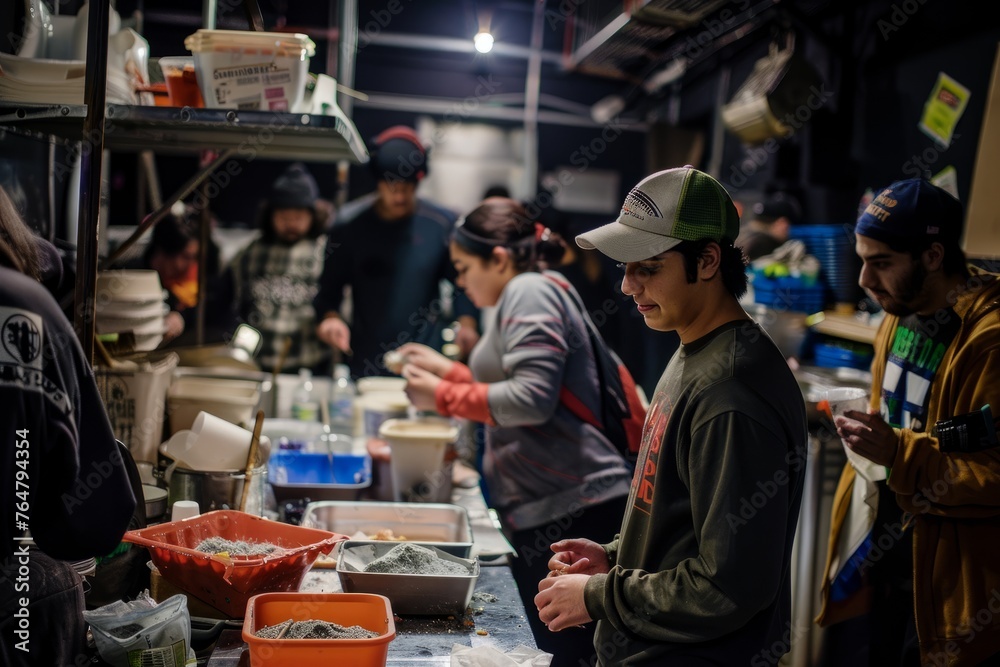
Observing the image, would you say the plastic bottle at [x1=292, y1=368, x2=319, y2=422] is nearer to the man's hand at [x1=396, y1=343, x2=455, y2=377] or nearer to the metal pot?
the man's hand at [x1=396, y1=343, x2=455, y2=377]

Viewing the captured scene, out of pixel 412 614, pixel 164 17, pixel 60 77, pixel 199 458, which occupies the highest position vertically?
pixel 164 17

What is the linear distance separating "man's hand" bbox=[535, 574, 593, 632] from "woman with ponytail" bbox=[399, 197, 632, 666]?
100 cm

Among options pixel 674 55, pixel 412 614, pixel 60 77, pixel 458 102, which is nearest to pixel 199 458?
pixel 412 614

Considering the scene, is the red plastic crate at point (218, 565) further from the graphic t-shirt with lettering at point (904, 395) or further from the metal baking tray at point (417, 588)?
the graphic t-shirt with lettering at point (904, 395)

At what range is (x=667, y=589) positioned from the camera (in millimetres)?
1432

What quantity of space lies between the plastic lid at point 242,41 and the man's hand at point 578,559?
142cm

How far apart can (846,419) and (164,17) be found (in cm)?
717

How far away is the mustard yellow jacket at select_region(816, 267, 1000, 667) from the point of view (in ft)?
6.86

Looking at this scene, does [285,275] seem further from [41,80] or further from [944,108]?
[944,108]

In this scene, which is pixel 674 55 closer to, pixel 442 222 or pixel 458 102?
pixel 458 102

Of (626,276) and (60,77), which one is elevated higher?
(60,77)

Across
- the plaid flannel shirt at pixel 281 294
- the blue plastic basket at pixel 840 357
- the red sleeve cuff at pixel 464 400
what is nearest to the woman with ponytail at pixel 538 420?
the red sleeve cuff at pixel 464 400

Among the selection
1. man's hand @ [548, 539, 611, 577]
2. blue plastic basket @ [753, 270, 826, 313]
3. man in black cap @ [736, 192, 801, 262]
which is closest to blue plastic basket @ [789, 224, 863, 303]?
blue plastic basket @ [753, 270, 826, 313]

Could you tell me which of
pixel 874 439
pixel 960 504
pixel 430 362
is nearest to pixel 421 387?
pixel 430 362
